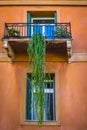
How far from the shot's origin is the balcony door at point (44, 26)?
13422 mm

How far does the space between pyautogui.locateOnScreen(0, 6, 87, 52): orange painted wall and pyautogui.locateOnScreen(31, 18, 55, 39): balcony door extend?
0.41 meters

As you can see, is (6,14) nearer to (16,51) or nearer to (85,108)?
(16,51)

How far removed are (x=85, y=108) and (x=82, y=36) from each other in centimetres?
254

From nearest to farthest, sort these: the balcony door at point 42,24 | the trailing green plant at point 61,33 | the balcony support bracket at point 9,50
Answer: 1. the balcony support bracket at point 9,50
2. the trailing green plant at point 61,33
3. the balcony door at point 42,24

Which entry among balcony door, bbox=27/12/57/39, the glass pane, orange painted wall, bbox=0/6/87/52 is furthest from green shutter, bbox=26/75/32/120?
balcony door, bbox=27/12/57/39

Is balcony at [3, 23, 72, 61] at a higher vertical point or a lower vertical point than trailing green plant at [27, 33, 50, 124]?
higher

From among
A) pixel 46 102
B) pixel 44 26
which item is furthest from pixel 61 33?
pixel 46 102

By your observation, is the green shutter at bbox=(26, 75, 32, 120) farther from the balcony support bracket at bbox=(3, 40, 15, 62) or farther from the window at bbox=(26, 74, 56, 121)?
the balcony support bracket at bbox=(3, 40, 15, 62)

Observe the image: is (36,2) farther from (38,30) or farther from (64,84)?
→ (64,84)

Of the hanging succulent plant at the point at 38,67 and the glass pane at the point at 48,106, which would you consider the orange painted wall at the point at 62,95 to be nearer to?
the glass pane at the point at 48,106

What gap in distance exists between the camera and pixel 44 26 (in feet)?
45.2

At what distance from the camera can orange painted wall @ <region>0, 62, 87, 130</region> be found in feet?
41.9

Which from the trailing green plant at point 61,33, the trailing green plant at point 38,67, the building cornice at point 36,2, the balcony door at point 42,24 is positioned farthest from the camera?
the building cornice at point 36,2

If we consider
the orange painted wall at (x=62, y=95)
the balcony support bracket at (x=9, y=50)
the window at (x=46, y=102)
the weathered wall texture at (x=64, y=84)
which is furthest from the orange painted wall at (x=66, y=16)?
the window at (x=46, y=102)
